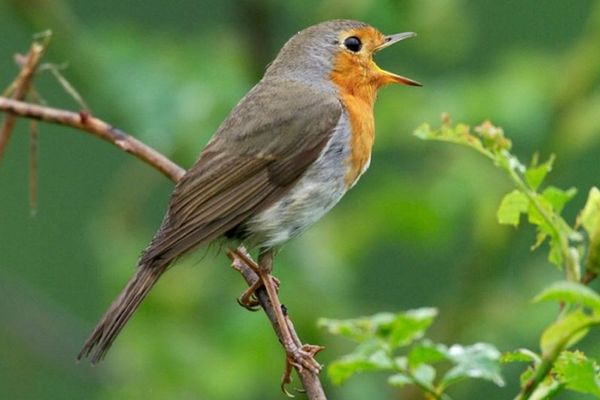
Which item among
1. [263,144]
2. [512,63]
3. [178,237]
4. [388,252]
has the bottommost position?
[388,252]

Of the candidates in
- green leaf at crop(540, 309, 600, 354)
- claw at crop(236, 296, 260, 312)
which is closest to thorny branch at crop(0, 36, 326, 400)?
claw at crop(236, 296, 260, 312)

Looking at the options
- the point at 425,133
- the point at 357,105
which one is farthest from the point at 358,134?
the point at 425,133

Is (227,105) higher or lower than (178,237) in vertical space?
higher

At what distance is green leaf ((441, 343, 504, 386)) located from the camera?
1.83 metres

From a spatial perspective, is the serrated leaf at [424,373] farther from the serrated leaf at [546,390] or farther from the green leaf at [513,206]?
the green leaf at [513,206]

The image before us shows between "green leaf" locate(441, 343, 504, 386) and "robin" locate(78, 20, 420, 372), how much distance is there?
4.32 ft

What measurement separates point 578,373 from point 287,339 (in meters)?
1.28

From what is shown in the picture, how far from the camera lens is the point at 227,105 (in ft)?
13.5

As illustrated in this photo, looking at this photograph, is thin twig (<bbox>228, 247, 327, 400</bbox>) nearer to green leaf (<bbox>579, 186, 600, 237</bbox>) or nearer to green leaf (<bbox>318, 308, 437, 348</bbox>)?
green leaf (<bbox>318, 308, 437, 348</bbox>)

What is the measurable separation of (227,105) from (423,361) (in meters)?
2.32

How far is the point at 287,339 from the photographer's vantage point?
3037mm

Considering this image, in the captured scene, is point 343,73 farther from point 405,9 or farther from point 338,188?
point 338,188

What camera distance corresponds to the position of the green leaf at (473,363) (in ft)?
6.00

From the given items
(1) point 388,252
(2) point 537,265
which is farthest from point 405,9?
(1) point 388,252
